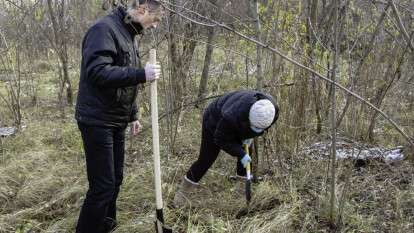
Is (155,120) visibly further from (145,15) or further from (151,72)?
(145,15)

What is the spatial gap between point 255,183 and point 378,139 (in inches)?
72.8

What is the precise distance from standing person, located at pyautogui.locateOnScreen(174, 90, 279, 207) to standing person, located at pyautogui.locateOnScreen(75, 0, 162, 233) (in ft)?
2.39

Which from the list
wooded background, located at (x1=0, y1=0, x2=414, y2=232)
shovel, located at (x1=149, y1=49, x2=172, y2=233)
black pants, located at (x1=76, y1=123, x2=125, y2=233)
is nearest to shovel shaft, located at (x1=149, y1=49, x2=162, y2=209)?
shovel, located at (x1=149, y1=49, x2=172, y2=233)

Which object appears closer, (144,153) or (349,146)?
(349,146)

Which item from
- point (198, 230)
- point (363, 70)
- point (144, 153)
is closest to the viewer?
point (198, 230)

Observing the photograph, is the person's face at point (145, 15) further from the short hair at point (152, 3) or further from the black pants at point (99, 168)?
the black pants at point (99, 168)

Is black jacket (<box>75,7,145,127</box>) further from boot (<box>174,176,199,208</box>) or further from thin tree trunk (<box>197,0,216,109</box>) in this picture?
thin tree trunk (<box>197,0,216,109</box>)

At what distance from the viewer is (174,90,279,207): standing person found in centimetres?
312

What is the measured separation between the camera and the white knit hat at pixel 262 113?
3082mm

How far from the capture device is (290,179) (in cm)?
387

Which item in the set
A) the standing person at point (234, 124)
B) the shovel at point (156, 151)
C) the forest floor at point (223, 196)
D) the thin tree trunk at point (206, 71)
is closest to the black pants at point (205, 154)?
the standing person at point (234, 124)

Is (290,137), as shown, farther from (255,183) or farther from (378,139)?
(378,139)

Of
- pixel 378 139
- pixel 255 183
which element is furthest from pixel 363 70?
pixel 255 183

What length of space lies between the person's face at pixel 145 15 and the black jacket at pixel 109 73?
0.07m
